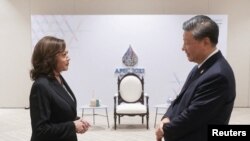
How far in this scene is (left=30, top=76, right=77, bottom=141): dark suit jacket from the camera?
192 centimetres

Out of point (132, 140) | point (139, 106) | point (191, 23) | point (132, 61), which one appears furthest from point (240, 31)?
point (191, 23)

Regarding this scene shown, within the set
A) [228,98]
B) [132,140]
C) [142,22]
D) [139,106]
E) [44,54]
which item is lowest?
[132,140]

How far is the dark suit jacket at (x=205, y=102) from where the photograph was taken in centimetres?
173

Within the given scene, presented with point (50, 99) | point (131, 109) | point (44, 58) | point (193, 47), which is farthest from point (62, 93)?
point (131, 109)

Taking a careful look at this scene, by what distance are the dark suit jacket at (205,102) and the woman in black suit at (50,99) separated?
2.14 feet

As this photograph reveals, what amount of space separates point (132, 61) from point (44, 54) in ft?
16.2

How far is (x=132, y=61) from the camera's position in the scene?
6.90 metres

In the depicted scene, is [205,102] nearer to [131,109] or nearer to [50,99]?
[50,99]

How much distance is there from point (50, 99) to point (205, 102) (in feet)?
3.08

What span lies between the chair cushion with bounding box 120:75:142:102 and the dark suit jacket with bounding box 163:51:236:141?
401cm

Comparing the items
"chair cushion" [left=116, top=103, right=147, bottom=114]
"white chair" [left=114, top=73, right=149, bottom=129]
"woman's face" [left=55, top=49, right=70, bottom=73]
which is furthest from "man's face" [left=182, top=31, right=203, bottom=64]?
"white chair" [left=114, top=73, right=149, bottom=129]

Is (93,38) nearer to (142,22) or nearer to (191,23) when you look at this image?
(142,22)

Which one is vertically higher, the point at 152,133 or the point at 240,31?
the point at 240,31

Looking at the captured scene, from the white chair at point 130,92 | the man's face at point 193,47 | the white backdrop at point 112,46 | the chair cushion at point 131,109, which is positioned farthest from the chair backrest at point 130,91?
the man's face at point 193,47
